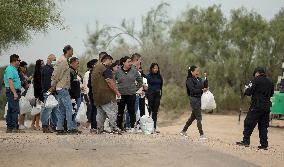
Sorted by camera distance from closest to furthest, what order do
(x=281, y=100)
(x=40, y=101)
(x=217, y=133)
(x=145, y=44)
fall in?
(x=40, y=101)
(x=217, y=133)
(x=281, y=100)
(x=145, y=44)

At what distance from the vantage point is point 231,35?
3147 centimetres

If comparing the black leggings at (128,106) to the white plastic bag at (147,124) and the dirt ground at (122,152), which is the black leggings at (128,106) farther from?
the dirt ground at (122,152)

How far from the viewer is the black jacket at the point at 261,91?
13.1 m

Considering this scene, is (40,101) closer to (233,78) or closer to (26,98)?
(26,98)

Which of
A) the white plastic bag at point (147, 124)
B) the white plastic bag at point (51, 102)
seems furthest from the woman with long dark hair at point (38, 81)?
the white plastic bag at point (147, 124)

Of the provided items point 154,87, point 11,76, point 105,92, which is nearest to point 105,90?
point 105,92

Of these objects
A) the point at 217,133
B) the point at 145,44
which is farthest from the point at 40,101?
the point at 145,44

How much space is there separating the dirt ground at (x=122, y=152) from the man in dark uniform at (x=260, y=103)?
0.58 metres

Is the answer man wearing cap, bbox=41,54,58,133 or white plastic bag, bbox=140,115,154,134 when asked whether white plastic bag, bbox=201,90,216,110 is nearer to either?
white plastic bag, bbox=140,115,154,134

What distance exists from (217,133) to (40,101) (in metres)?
7.46

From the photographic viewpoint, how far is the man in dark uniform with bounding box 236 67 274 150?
13125 millimetres

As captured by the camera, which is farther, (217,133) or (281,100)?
(281,100)

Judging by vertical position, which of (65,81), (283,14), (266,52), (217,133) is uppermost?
(283,14)

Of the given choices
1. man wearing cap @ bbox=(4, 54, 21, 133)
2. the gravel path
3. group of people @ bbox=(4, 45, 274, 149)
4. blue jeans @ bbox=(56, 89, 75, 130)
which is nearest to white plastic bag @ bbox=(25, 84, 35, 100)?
group of people @ bbox=(4, 45, 274, 149)
